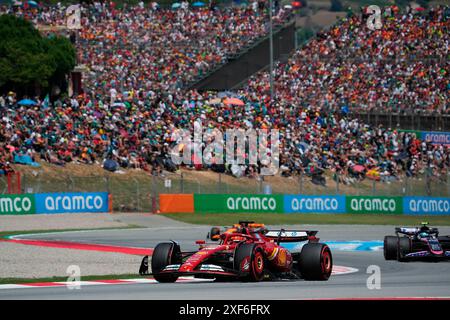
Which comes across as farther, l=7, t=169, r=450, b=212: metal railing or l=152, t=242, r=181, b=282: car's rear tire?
l=7, t=169, r=450, b=212: metal railing

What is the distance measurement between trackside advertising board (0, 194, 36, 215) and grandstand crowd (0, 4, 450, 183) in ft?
5.10

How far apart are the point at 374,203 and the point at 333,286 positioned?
2925cm

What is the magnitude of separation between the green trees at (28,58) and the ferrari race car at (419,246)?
88.6ft

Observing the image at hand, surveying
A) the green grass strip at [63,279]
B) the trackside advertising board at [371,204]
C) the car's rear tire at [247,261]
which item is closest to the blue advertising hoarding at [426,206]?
the trackside advertising board at [371,204]

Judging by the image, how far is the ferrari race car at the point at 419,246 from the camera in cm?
2280

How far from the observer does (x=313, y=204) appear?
147 feet

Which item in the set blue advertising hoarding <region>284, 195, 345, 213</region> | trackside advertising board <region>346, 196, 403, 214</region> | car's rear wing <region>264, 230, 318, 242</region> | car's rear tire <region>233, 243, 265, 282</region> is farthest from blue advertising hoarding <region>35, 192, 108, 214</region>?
car's rear tire <region>233, 243, 265, 282</region>

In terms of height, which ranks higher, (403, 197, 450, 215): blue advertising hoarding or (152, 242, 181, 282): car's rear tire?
(152, 242, 181, 282): car's rear tire

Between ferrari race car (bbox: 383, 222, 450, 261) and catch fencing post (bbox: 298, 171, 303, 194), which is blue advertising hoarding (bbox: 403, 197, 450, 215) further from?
ferrari race car (bbox: 383, 222, 450, 261)

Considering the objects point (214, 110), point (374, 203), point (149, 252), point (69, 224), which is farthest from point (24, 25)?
point (149, 252)

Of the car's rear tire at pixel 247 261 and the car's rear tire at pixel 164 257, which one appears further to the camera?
the car's rear tire at pixel 164 257

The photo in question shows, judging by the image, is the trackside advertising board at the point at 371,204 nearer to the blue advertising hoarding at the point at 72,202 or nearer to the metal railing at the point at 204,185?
the metal railing at the point at 204,185

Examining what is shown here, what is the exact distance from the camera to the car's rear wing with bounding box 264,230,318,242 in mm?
18453
